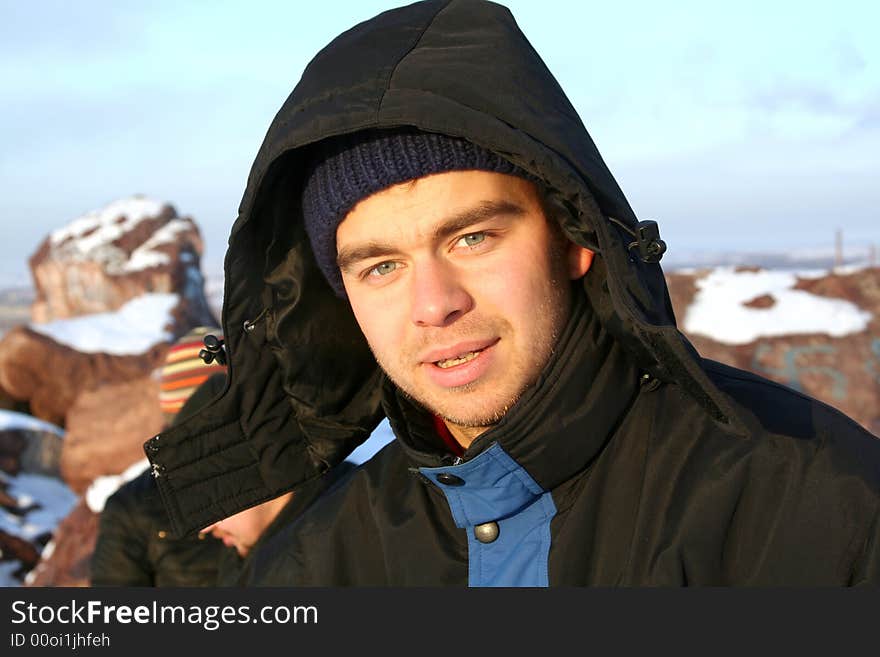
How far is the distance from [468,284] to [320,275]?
63 cm

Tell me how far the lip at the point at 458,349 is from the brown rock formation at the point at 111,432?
24.0 ft

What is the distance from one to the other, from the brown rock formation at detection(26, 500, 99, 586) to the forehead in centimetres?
489

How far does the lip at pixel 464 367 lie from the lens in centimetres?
195

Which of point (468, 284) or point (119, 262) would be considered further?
point (119, 262)

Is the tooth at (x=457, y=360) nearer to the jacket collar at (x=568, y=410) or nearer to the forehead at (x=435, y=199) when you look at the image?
the jacket collar at (x=568, y=410)

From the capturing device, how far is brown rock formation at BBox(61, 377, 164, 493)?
29.5 ft

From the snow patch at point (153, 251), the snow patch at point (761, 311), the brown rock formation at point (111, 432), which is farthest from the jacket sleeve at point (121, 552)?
the snow patch at point (153, 251)

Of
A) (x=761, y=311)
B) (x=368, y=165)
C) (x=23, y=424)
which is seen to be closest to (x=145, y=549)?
(x=368, y=165)

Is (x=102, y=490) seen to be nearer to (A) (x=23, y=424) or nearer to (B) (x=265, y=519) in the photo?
(A) (x=23, y=424)

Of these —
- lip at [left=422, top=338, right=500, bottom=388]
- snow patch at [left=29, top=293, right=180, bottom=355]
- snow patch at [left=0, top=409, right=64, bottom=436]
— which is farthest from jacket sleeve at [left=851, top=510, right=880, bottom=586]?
snow patch at [left=0, top=409, right=64, bottom=436]

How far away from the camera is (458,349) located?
1946mm

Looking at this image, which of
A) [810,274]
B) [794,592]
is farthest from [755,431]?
[810,274]

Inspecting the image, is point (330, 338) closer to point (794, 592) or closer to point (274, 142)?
point (274, 142)

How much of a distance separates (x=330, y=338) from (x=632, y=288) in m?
0.98
